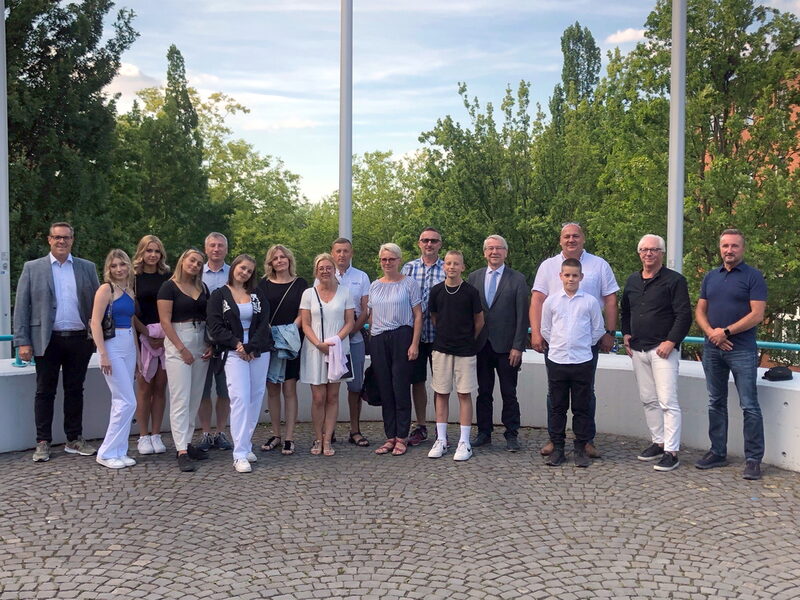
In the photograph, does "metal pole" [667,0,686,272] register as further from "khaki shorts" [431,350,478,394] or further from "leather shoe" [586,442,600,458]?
"khaki shorts" [431,350,478,394]

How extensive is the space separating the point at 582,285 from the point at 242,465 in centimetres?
330

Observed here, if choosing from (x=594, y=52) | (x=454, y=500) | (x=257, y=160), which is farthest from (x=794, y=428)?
(x=594, y=52)

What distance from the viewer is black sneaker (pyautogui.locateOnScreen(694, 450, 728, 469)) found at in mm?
6699

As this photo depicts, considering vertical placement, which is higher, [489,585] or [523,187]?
[523,187]

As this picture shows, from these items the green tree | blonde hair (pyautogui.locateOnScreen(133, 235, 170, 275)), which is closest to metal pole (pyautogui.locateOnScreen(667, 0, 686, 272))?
blonde hair (pyautogui.locateOnScreen(133, 235, 170, 275))

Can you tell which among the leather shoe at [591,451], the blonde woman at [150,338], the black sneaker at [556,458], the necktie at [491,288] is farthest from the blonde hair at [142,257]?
the leather shoe at [591,451]

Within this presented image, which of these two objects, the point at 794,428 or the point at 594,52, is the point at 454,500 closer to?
the point at 794,428

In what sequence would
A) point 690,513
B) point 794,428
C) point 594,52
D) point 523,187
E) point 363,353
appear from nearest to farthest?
point 690,513, point 794,428, point 363,353, point 523,187, point 594,52

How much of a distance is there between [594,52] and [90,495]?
60939 mm

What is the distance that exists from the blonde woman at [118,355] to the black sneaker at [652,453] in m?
4.34

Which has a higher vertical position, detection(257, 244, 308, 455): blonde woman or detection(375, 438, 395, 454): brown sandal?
detection(257, 244, 308, 455): blonde woman

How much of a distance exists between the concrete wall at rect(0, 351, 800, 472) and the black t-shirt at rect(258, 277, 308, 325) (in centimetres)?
201

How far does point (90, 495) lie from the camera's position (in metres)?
5.86

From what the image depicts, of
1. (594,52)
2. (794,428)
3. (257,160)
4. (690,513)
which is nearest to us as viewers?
(690,513)
